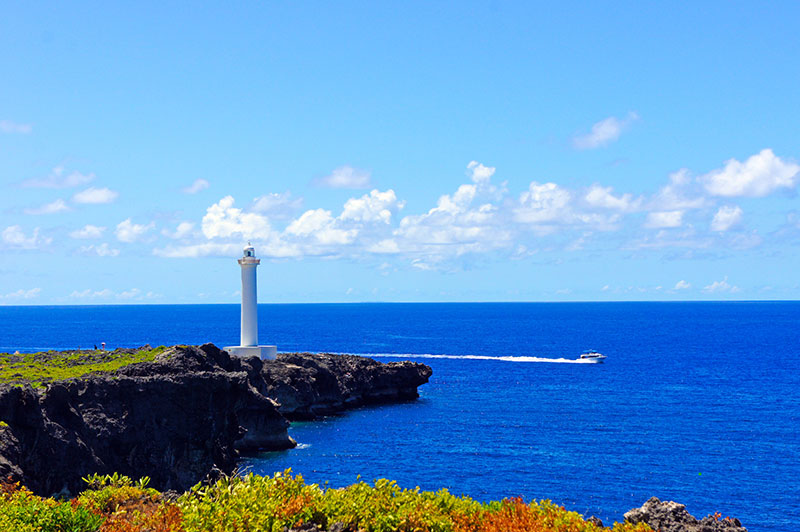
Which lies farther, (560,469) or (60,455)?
(560,469)

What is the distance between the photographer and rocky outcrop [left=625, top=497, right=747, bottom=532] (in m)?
14.4

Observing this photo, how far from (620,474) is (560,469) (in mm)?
4195

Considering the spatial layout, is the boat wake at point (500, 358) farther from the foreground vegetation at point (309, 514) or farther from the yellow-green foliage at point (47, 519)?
the yellow-green foliage at point (47, 519)

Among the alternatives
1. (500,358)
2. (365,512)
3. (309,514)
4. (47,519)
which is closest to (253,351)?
(47,519)

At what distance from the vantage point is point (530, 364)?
13288 cm

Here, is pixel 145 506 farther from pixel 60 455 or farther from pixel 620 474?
pixel 620 474

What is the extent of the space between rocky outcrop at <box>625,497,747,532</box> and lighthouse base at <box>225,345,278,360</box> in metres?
67.6

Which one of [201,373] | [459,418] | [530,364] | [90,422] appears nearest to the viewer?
[90,422]

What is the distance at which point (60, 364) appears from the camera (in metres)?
52.3

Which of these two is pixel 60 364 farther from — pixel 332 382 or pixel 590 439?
pixel 590 439

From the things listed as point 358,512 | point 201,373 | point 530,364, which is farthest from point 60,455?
point 530,364

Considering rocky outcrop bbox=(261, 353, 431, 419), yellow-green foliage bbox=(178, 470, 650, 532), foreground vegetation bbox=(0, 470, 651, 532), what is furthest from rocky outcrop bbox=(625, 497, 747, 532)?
rocky outcrop bbox=(261, 353, 431, 419)

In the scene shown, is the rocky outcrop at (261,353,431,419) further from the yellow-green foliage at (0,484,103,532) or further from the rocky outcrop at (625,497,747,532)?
the rocky outcrop at (625,497,747,532)

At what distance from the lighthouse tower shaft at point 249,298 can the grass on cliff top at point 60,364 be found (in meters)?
23.0
